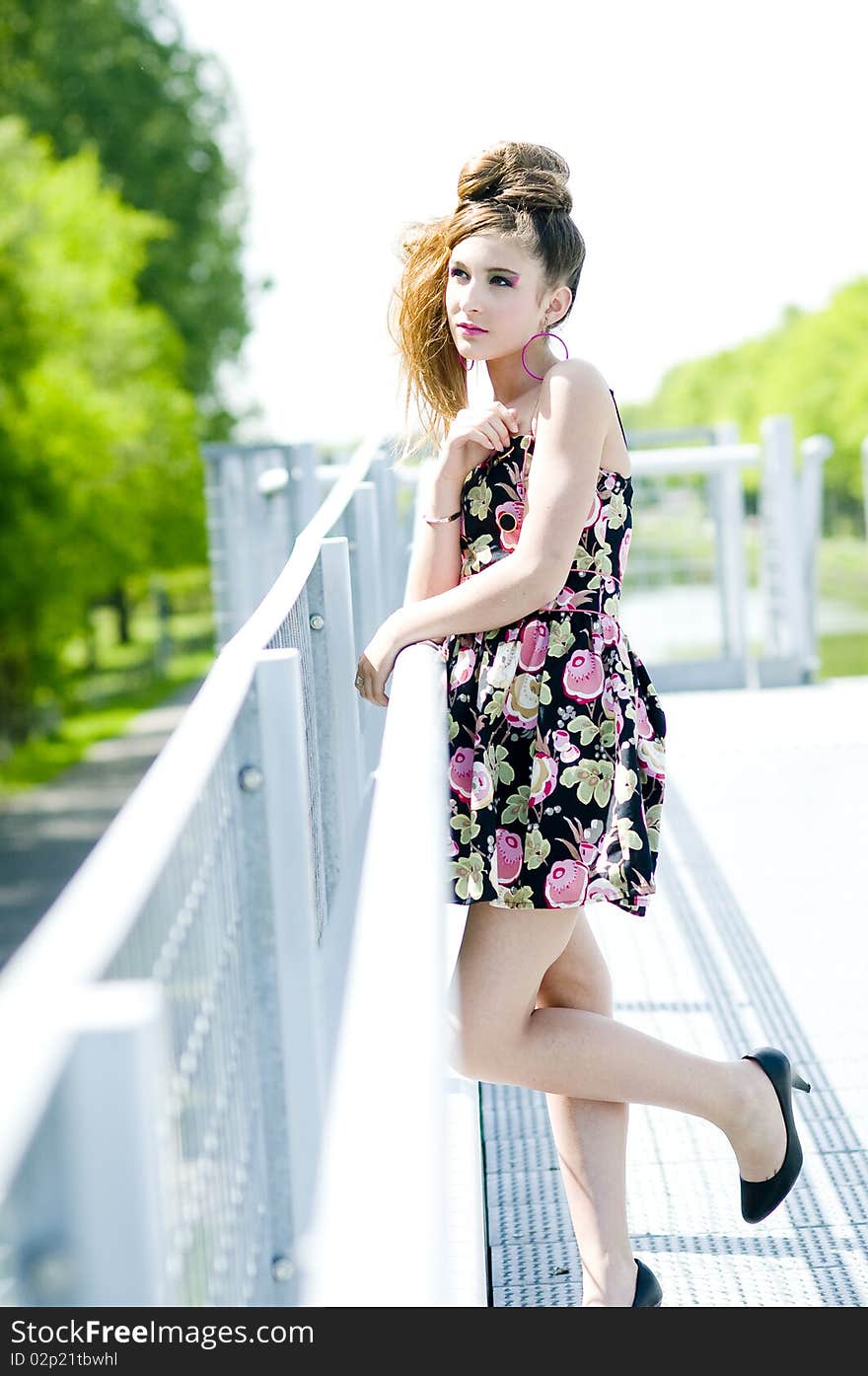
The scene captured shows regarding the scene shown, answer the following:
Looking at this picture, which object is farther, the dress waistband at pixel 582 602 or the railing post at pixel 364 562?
the railing post at pixel 364 562

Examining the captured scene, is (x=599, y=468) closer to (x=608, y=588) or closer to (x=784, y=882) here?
(x=608, y=588)

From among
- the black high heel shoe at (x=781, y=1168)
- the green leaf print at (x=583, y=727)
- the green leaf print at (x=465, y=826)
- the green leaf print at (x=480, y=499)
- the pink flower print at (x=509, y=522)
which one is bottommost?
the black high heel shoe at (x=781, y=1168)

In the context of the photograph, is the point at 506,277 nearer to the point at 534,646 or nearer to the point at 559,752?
the point at 534,646

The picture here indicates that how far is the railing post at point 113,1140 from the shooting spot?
0.89m

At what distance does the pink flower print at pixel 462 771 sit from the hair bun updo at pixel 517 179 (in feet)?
2.65

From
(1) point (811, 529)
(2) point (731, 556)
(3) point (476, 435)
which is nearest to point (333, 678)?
(3) point (476, 435)

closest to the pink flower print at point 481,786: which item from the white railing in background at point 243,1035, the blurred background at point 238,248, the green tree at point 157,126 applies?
the white railing in background at point 243,1035

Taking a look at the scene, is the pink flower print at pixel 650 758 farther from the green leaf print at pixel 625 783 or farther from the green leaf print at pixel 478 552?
the green leaf print at pixel 478 552

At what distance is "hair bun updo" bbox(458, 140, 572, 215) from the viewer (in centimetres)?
246

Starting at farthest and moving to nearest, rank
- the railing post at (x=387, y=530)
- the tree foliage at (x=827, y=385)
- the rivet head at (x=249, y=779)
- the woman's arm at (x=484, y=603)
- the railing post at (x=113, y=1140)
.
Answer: the tree foliage at (x=827, y=385)
the railing post at (x=387, y=530)
the woman's arm at (x=484, y=603)
the rivet head at (x=249, y=779)
the railing post at (x=113, y=1140)

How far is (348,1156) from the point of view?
1083mm

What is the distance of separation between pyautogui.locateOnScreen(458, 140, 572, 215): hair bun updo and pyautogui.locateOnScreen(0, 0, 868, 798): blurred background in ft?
64.5

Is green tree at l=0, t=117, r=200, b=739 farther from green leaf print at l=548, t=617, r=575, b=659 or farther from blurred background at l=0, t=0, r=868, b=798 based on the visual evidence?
green leaf print at l=548, t=617, r=575, b=659
